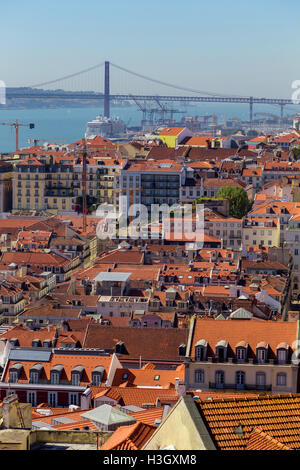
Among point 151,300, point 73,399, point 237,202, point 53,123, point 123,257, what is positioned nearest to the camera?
point 73,399

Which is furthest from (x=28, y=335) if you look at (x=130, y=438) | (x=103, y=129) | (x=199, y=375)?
(x=103, y=129)

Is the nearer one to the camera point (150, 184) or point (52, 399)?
point (52, 399)

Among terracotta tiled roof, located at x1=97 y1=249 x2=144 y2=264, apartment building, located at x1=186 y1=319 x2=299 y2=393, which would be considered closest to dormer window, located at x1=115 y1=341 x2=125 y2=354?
apartment building, located at x1=186 y1=319 x2=299 y2=393

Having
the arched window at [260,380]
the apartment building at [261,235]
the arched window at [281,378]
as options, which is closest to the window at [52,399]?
the arched window at [260,380]

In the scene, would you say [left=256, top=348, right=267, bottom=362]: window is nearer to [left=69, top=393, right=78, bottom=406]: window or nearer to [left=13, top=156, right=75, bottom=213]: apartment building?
[left=69, top=393, right=78, bottom=406]: window

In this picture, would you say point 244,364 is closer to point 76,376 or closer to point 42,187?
point 76,376

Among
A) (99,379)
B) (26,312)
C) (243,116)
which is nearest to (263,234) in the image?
(26,312)

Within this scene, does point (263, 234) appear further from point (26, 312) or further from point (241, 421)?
point (241, 421)
